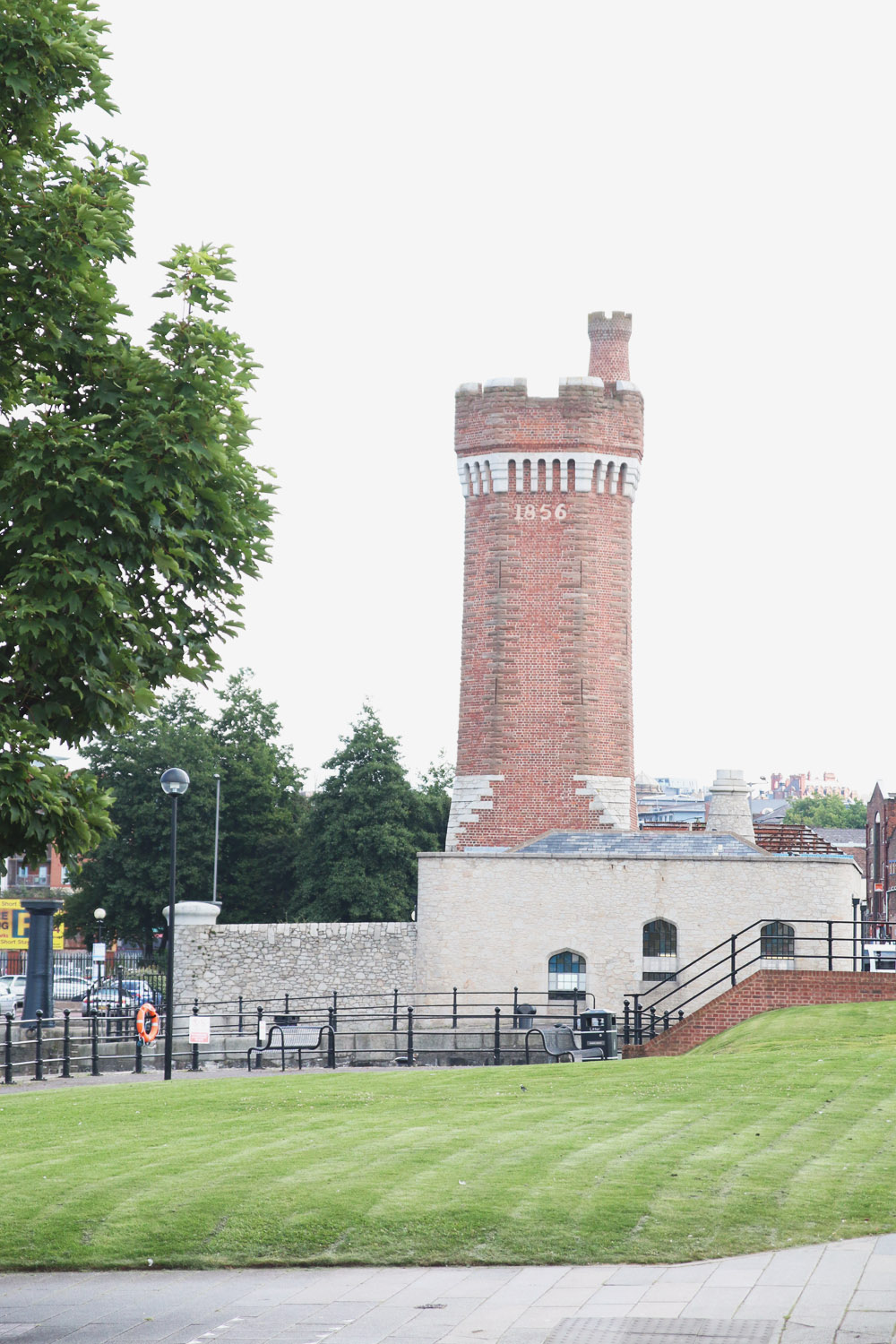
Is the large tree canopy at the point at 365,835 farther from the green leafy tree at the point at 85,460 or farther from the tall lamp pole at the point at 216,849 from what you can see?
the green leafy tree at the point at 85,460

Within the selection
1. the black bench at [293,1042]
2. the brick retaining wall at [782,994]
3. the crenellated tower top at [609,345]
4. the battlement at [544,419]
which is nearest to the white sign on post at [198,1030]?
the black bench at [293,1042]

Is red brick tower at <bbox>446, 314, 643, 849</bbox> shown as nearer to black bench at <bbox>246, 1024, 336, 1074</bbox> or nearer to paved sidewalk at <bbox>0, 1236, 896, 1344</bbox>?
black bench at <bbox>246, 1024, 336, 1074</bbox>

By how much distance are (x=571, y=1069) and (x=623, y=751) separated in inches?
971

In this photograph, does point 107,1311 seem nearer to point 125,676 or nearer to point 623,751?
point 125,676

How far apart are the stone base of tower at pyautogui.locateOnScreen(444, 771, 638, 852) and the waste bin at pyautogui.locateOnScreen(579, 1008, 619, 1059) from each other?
13748 millimetres

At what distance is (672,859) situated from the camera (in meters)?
39.4

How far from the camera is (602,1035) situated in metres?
26.9

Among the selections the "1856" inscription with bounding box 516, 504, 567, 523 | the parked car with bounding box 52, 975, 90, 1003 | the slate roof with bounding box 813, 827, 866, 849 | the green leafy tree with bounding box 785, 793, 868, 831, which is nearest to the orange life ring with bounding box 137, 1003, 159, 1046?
the "1856" inscription with bounding box 516, 504, 567, 523

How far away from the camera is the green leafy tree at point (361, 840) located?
201 ft

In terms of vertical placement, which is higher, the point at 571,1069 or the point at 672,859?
the point at 672,859

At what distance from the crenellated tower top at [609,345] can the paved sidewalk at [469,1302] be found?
39384 millimetres

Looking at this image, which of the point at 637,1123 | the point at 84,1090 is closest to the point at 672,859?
the point at 84,1090

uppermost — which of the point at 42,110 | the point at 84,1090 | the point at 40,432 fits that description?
the point at 42,110

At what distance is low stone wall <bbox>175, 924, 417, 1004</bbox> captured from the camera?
4191 cm
